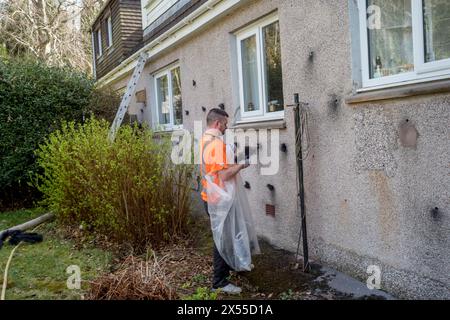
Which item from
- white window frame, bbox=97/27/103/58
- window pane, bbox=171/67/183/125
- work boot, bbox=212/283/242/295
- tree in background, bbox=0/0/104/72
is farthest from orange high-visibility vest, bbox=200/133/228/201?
tree in background, bbox=0/0/104/72

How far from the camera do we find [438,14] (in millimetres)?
3357

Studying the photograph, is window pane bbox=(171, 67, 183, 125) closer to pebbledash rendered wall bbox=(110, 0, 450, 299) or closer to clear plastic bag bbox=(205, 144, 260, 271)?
pebbledash rendered wall bbox=(110, 0, 450, 299)

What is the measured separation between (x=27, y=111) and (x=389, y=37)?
27.4 feet

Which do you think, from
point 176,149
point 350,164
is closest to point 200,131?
point 176,149

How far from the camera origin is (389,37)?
386 centimetres

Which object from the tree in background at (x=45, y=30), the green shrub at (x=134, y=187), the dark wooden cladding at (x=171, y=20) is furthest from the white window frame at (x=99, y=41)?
the green shrub at (x=134, y=187)

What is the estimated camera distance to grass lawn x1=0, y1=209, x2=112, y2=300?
4430mm

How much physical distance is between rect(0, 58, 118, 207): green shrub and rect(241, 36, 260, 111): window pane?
525cm

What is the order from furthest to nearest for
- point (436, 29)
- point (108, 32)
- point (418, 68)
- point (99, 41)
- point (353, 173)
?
1. point (99, 41)
2. point (108, 32)
3. point (353, 173)
4. point (418, 68)
5. point (436, 29)

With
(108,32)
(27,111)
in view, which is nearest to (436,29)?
(27,111)

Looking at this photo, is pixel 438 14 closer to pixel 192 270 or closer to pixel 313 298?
pixel 313 298

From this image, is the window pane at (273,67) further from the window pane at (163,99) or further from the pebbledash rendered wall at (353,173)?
the window pane at (163,99)

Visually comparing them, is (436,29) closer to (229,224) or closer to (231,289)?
(229,224)
